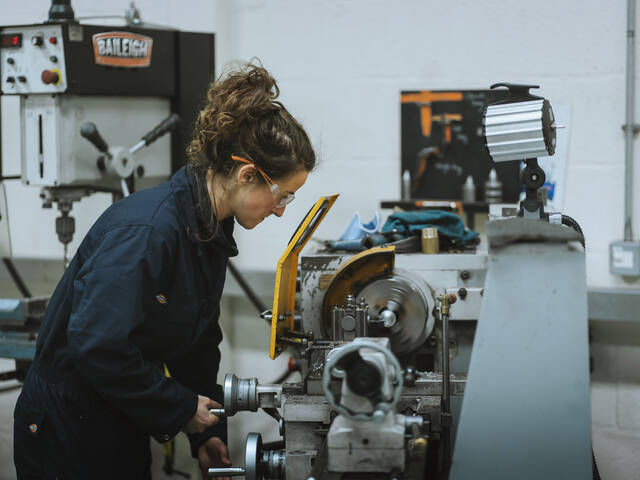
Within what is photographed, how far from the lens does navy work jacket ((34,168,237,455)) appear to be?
1.07 metres

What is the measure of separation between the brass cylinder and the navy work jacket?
0.39m

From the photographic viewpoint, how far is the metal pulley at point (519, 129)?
102cm

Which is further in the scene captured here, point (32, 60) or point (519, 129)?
point (32, 60)

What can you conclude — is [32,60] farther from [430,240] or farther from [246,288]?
[430,240]

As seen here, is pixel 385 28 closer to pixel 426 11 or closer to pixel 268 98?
pixel 426 11

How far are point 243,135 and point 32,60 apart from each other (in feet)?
2.72

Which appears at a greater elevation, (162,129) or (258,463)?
(162,129)

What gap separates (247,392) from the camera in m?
1.10

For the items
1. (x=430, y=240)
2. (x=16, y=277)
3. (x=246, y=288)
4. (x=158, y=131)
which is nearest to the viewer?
(x=430, y=240)

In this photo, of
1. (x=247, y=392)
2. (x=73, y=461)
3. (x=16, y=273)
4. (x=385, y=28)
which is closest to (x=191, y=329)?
(x=247, y=392)

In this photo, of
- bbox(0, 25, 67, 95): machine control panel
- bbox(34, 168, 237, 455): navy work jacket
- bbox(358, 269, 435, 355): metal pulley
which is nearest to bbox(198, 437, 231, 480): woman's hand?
bbox(34, 168, 237, 455): navy work jacket

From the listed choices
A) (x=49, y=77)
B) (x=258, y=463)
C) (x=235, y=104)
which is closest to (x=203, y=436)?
(x=258, y=463)

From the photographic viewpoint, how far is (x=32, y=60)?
5.68 feet

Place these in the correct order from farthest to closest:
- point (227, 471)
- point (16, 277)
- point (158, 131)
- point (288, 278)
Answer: point (16, 277)
point (158, 131)
point (288, 278)
point (227, 471)
